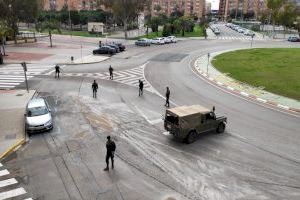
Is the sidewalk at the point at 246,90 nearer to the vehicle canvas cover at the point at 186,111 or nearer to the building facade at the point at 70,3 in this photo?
the vehicle canvas cover at the point at 186,111

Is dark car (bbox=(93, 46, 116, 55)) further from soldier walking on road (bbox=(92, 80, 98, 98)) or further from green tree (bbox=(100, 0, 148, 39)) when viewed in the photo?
soldier walking on road (bbox=(92, 80, 98, 98))

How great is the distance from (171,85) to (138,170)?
1753 cm

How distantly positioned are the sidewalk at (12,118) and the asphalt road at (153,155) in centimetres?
81

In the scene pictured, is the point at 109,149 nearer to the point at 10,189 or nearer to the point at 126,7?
the point at 10,189

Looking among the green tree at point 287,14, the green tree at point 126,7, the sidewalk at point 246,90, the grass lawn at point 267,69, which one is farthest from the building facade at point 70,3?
the sidewalk at point 246,90

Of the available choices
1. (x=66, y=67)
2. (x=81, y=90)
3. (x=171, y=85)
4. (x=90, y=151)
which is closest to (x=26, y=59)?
(x=66, y=67)

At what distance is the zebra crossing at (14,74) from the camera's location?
1265 inches

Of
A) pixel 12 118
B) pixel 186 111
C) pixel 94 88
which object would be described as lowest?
pixel 12 118

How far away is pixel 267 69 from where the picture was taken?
3994 cm

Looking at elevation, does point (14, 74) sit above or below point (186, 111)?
below

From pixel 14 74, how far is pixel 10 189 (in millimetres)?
25484

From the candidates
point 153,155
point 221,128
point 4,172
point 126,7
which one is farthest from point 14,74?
point 126,7

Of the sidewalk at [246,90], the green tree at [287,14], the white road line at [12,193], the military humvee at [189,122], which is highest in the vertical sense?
the green tree at [287,14]

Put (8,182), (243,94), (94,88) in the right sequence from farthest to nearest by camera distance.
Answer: (243,94) < (94,88) < (8,182)
